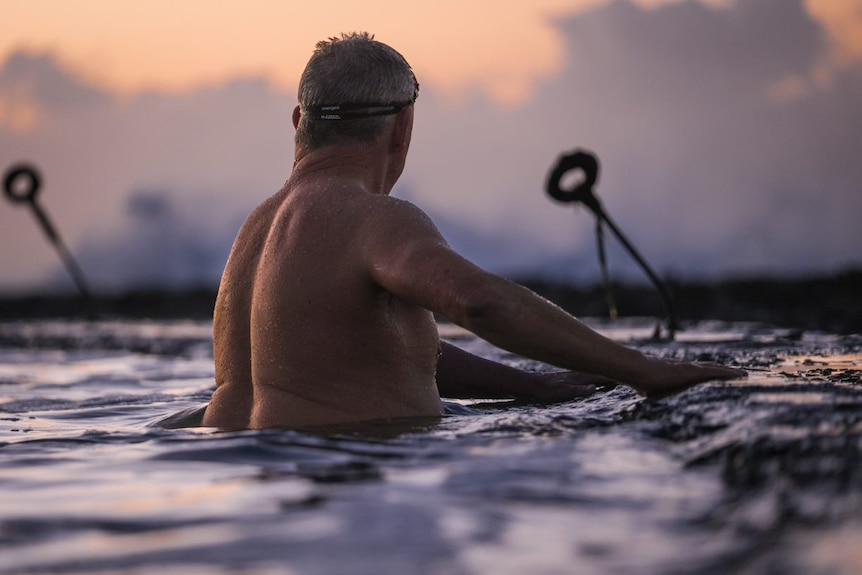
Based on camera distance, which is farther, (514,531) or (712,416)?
(712,416)

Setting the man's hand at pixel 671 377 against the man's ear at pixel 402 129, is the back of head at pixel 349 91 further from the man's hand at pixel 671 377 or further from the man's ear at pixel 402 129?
the man's hand at pixel 671 377

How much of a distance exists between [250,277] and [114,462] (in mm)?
846

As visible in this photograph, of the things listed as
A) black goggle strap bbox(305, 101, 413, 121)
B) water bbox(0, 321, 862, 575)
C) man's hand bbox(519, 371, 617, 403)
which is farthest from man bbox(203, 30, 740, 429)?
man's hand bbox(519, 371, 617, 403)

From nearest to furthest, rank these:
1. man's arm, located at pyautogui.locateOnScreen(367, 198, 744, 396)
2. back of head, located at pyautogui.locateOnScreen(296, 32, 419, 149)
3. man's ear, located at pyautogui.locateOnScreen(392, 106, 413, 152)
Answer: man's arm, located at pyautogui.locateOnScreen(367, 198, 744, 396) < back of head, located at pyautogui.locateOnScreen(296, 32, 419, 149) < man's ear, located at pyautogui.locateOnScreen(392, 106, 413, 152)

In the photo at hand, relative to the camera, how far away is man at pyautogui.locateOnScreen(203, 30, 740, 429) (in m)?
3.24

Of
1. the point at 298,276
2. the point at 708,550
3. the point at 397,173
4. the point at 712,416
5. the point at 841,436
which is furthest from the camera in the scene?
the point at 397,173

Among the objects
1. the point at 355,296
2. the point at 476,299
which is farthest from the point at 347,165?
the point at 476,299

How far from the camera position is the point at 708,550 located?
2064 millimetres

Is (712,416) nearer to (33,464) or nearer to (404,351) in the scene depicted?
(404,351)

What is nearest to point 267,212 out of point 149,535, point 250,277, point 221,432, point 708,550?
point 250,277

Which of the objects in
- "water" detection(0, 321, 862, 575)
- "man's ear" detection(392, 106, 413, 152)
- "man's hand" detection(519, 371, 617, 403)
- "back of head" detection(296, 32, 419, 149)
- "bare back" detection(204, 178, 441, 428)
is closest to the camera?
"water" detection(0, 321, 862, 575)

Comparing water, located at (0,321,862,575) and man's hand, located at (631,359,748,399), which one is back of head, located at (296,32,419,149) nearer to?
water, located at (0,321,862,575)

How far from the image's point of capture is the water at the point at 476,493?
2086 millimetres

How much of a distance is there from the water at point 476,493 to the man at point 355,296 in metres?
0.18
